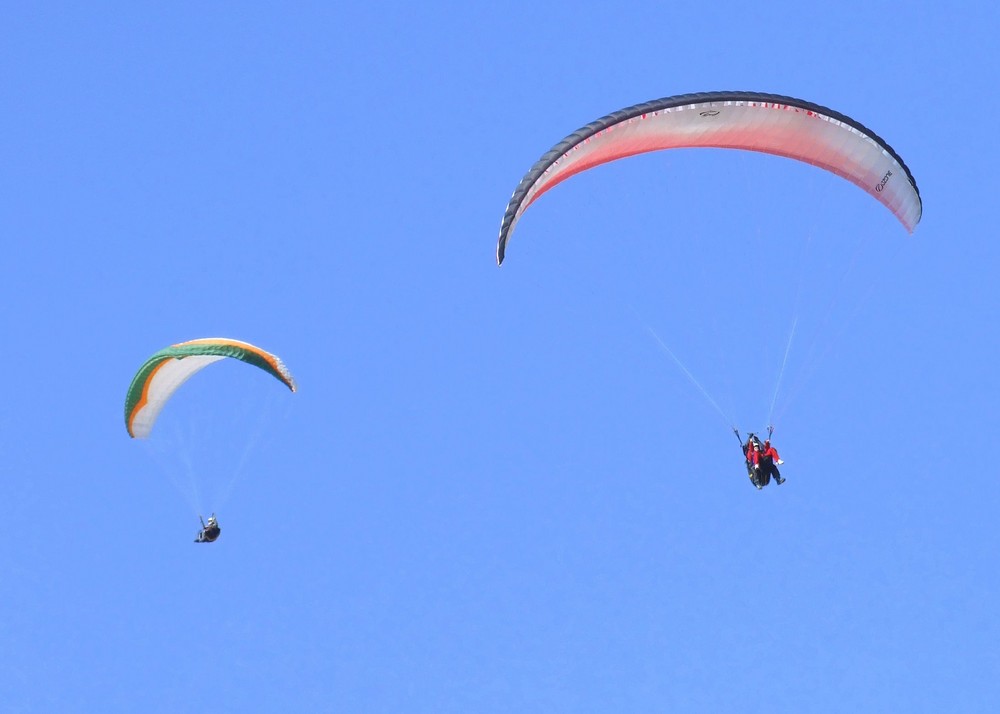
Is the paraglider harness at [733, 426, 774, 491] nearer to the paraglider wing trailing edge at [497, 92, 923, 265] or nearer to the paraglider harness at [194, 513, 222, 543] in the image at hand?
the paraglider wing trailing edge at [497, 92, 923, 265]

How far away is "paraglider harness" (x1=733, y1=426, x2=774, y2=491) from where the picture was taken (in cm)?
3322

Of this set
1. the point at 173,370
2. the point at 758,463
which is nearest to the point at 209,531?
the point at 173,370

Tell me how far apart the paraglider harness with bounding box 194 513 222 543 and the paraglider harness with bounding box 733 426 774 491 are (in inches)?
479

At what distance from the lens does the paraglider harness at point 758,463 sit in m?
33.2

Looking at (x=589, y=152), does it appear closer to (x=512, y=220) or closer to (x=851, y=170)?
(x=512, y=220)

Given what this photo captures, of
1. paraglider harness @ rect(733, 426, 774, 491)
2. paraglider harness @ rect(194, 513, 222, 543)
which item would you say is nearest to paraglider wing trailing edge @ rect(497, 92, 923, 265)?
paraglider harness @ rect(733, 426, 774, 491)

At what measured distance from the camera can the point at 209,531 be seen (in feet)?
130

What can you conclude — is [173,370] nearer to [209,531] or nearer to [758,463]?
[209,531]

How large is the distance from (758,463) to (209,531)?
41.3ft

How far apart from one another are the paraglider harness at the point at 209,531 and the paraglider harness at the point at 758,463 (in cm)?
1218

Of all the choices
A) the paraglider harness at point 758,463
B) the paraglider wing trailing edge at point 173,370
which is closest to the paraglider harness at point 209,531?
the paraglider wing trailing edge at point 173,370

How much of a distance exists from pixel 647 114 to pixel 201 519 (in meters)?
14.3

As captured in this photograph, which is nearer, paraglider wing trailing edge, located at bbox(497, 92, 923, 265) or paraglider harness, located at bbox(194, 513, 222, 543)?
paraglider wing trailing edge, located at bbox(497, 92, 923, 265)

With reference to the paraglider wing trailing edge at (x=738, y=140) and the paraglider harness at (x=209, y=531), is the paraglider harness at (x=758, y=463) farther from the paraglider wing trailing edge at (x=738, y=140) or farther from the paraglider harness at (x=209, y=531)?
the paraglider harness at (x=209, y=531)
